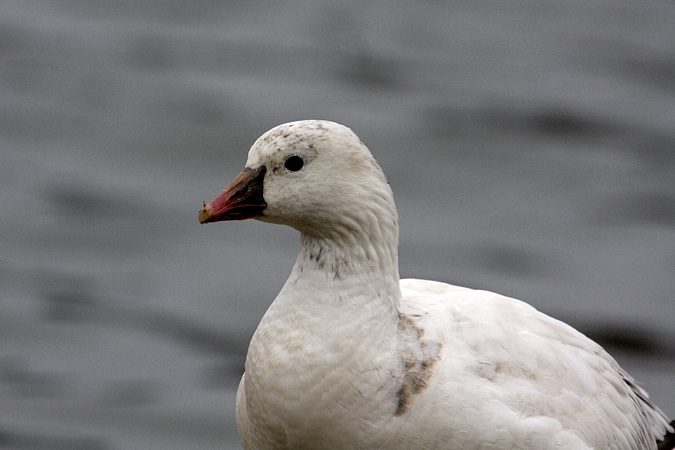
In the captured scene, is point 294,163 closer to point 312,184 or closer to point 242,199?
point 312,184

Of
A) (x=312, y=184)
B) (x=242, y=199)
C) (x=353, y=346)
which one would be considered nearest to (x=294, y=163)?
(x=312, y=184)

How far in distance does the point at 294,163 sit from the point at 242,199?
0.25 m

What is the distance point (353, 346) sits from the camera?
521 cm

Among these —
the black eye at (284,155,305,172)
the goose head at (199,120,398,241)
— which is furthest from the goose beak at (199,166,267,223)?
the black eye at (284,155,305,172)

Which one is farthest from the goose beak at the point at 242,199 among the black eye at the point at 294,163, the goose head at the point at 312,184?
the black eye at the point at 294,163

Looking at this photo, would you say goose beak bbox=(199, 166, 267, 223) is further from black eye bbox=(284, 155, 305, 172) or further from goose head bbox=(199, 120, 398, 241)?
black eye bbox=(284, 155, 305, 172)

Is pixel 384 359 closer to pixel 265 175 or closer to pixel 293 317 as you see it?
pixel 293 317

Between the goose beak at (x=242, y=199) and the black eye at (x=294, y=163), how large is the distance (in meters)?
0.10

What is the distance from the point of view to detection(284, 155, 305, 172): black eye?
514cm

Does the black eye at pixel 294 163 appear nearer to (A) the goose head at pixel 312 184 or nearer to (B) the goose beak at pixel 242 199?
(A) the goose head at pixel 312 184

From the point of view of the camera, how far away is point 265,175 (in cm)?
519

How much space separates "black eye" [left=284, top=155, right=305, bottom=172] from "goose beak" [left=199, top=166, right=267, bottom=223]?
0.34 feet

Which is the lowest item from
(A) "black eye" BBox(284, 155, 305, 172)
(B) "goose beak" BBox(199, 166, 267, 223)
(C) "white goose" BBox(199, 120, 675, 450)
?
(C) "white goose" BBox(199, 120, 675, 450)

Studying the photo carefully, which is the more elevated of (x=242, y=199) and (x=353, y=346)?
(x=242, y=199)
